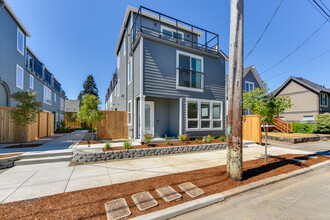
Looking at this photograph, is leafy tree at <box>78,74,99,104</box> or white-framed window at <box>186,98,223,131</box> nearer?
white-framed window at <box>186,98,223,131</box>

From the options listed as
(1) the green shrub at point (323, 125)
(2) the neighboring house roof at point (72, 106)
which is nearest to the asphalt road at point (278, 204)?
(1) the green shrub at point (323, 125)

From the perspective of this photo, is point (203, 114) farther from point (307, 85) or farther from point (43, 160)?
point (307, 85)

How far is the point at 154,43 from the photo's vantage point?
26.4ft

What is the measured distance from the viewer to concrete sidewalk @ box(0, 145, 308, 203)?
10.7 feet

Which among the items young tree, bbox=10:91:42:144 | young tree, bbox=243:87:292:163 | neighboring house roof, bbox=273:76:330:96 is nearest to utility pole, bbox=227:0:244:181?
young tree, bbox=243:87:292:163

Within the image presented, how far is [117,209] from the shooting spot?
8.23ft

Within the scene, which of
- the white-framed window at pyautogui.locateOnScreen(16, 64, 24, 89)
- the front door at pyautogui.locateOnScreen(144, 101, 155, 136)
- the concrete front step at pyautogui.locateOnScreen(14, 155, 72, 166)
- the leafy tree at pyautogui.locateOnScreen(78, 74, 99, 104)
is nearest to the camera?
the concrete front step at pyautogui.locateOnScreen(14, 155, 72, 166)

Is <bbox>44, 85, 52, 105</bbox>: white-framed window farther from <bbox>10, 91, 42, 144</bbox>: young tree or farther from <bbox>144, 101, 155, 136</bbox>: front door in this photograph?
<bbox>144, 101, 155, 136</bbox>: front door

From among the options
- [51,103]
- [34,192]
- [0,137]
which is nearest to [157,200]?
[34,192]

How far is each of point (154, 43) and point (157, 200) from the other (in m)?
7.69

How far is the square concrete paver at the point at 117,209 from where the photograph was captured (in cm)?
235

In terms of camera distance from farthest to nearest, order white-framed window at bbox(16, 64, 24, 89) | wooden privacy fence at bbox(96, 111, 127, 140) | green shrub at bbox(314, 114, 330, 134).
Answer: green shrub at bbox(314, 114, 330, 134) < white-framed window at bbox(16, 64, 24, 89) < wooden privacy fence at bbox(96, 111, 127, 140)

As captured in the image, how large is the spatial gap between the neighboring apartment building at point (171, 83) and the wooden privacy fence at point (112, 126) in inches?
17.4

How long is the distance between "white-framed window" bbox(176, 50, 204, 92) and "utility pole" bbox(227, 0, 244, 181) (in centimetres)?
497
